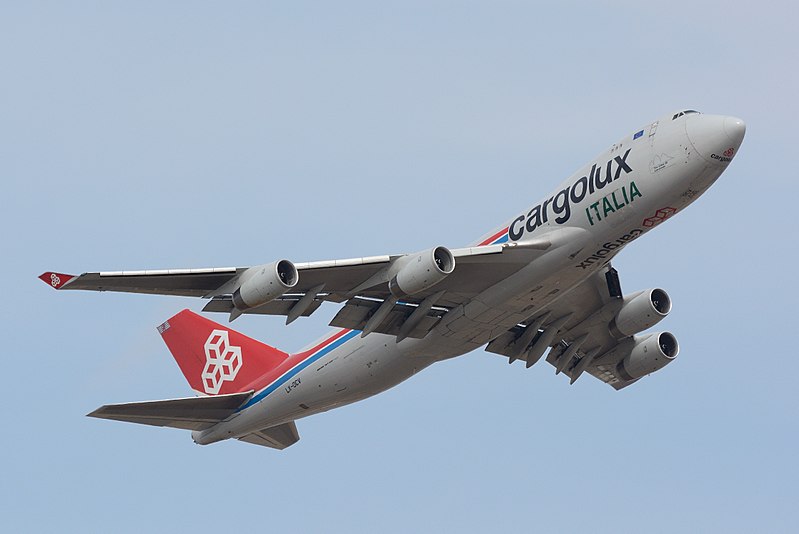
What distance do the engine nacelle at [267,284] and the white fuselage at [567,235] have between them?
7.02 meters

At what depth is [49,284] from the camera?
35812mm

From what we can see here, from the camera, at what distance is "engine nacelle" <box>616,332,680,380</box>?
49000 millimetres

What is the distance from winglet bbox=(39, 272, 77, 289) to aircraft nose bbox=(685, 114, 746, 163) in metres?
17.8

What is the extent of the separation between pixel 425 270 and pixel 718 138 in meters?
9.11

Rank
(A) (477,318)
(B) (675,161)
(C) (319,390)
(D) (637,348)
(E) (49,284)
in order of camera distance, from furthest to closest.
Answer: (D) (637,348) → (C) (319,390) → (A) (477,318) → (B) (675,161) → (E) (49,284)

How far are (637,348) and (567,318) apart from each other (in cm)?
405

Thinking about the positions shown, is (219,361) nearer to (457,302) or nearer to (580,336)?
(457,302)

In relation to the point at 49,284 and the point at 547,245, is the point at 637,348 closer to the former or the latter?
the point at 547,245

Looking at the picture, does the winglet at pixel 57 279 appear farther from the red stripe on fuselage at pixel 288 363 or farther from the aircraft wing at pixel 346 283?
the red stripe on fuselage at pixel 288 363

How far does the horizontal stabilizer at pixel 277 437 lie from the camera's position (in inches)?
1976

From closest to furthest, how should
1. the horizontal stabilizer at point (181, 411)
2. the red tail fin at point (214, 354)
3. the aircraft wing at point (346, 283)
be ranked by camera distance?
the aircraft wing at point (346, 283) < the horizontal stabilizer at point (181, 411) < the red tail fin at point (214, 354)

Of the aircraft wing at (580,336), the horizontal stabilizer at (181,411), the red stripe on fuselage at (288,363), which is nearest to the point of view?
the horizontal stabilizer at (181,411)

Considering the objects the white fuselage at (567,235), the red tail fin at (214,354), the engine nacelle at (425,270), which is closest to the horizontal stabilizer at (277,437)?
the red tail fin at (214,354)

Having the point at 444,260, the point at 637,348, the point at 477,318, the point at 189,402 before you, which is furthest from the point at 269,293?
the point at 637,348
